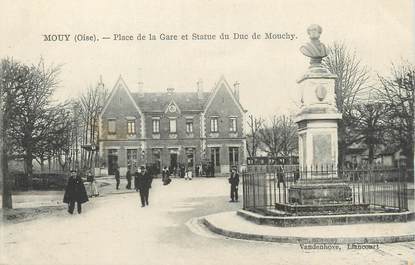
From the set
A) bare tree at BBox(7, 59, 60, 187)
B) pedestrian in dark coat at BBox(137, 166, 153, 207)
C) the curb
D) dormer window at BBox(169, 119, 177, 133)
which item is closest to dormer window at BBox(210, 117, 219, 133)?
dormer window at BBox(169, 119, 177, 133)

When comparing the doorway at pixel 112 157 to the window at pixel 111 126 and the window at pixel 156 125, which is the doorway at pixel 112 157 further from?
the window at pixel 156 125

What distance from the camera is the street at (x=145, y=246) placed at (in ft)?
28.8

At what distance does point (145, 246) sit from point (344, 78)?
23.2 metres

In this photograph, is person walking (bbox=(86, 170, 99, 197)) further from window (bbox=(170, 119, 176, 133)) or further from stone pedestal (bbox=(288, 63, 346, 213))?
window (bbox=(170, 119, 176, 133))

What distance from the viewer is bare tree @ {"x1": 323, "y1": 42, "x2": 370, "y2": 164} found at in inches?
1171

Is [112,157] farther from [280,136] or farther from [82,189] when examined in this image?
[82,189]

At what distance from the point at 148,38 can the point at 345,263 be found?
22.3 feet

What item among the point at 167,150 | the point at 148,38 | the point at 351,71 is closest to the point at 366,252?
the point at 148,38

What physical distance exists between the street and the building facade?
104ft

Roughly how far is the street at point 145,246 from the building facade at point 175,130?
1245 inches

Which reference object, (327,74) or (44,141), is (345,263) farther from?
(44,141)

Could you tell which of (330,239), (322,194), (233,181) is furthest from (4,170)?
(330,239)

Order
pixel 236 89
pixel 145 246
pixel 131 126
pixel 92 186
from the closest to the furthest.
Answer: pixel 145 246
pixel 92 186
pixel 131 126
pixel 236 89

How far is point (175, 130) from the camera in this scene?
48688 millimetres
